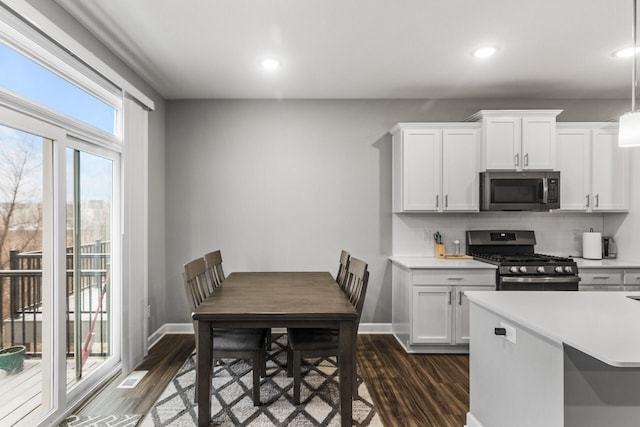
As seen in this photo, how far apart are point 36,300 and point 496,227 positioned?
420 centimetres

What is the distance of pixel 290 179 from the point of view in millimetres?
4047

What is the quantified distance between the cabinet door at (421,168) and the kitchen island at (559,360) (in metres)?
1.83

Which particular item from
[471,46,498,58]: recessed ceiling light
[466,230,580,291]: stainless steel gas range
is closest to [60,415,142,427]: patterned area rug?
[466,230,580,291]: stainless steel gas range

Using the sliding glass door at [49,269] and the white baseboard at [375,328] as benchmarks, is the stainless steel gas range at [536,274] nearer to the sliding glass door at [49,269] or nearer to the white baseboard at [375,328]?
the white baseboard at [375,328]

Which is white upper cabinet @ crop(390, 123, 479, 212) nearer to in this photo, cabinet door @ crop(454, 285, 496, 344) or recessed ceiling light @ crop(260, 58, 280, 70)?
cabinet door @ crop(454, 285, 496, 344)

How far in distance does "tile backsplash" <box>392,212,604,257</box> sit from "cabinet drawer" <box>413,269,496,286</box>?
2.05 ft

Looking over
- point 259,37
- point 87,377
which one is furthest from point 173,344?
point 259,37

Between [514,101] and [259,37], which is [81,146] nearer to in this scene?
[259,37]

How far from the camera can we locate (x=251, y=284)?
297 centimetres

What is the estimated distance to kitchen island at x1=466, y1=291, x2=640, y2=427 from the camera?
4.53 ft

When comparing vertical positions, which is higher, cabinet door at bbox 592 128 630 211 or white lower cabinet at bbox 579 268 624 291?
cabinet door at bbox 592 128 630 211

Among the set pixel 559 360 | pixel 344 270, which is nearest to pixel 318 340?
pixel 344 270

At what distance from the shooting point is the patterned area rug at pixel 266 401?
2.30 meters

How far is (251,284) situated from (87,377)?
141 centimetres
